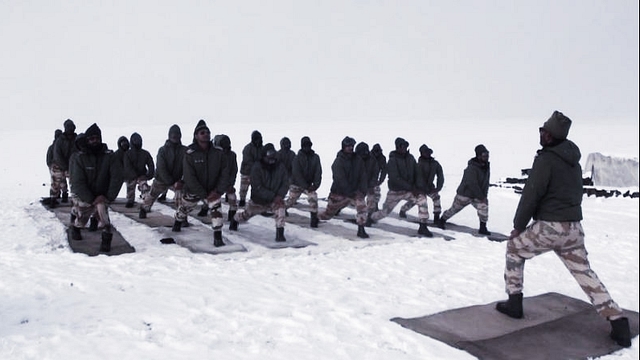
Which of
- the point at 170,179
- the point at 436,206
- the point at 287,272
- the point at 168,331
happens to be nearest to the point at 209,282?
the point at 287,272

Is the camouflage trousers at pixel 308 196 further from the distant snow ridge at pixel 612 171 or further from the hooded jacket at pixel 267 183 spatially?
the distant snow ridge at pixel 612 171

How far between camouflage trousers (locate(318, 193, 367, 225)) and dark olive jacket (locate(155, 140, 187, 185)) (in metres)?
3.11

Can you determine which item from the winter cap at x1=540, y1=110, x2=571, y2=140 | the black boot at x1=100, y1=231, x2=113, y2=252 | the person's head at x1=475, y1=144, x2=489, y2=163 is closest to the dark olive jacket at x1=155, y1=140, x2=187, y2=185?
the black boot at x1=100, y1=231, x2=113, y2=252

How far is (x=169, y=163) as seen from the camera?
11.1m

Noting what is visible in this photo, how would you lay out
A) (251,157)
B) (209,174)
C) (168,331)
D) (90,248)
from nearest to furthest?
1. (168,331)
2. (90,248)
3. (209,174)
4. (251,157)

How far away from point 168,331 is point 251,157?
8901mm

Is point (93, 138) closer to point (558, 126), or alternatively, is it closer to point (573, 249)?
point (558, 126)

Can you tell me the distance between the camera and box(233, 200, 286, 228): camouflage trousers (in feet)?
31.3

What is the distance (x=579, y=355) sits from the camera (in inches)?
190

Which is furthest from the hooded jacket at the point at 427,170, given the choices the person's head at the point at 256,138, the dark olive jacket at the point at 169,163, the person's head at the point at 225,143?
the dark olive jacket at the point at 169,163

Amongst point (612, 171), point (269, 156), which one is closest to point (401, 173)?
point (269, 156)

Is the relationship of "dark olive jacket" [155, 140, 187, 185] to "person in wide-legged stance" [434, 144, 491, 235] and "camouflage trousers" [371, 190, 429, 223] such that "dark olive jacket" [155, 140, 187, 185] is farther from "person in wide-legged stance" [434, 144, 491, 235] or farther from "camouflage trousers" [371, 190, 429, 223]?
"person in wide-legged stance" [434, 144, 491, 235]

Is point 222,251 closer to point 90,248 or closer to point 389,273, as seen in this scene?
point 90,248

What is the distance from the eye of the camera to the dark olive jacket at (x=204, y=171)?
9078mm
